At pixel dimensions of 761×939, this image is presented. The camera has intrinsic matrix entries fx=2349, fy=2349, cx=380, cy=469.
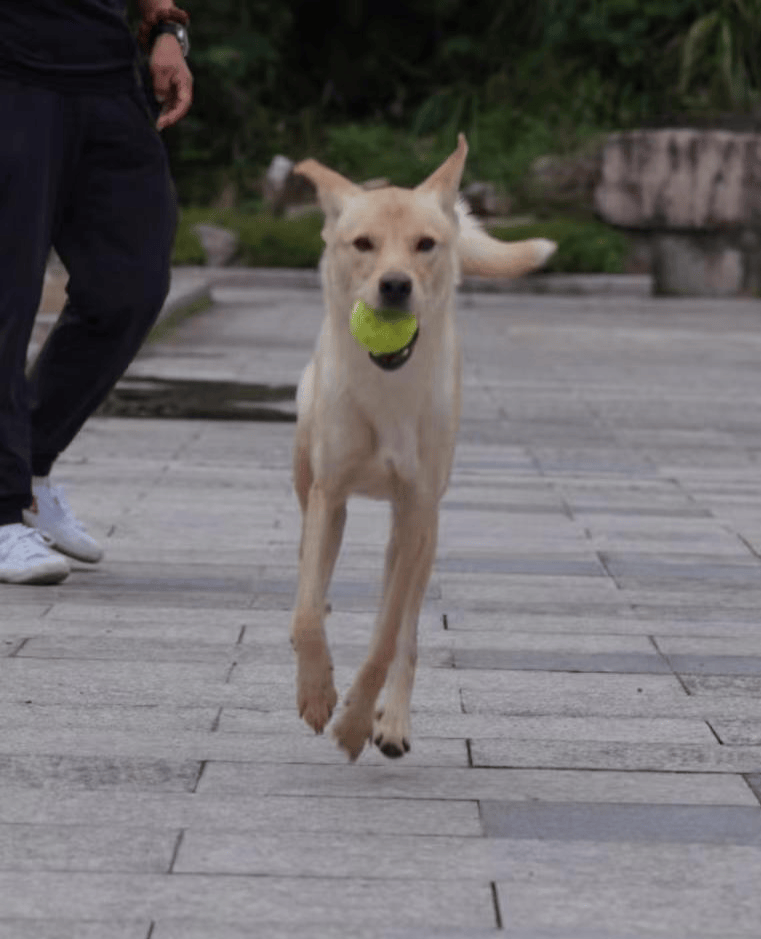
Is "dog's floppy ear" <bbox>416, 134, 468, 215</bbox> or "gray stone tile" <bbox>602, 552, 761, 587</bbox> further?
"gray stone tile" <bbox>602, 552, 761, 587</bbox>

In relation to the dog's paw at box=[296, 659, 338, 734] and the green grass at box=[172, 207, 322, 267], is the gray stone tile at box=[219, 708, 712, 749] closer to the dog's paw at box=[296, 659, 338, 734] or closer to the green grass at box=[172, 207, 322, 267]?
the dog's paw at box=[296, 659, 338, 734]

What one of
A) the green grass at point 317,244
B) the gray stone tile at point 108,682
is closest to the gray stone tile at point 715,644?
the gray stone tile at point 108,682

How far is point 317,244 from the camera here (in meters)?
24.0

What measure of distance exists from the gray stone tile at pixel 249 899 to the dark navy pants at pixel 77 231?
299 cm

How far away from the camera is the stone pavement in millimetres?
3439

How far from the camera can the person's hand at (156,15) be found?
654cm

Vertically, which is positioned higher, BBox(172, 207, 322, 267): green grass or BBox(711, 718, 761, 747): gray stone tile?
BBox(711, 718, 761, 747): gray stone tile

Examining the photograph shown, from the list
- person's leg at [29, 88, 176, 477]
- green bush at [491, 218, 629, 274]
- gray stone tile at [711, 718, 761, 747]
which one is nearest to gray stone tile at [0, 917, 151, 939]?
gray stone tile at [711, 718, 761, 747]

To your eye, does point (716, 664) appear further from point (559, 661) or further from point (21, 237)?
point (21, 237)

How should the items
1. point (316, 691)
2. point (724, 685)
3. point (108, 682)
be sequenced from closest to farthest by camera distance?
point (316, 691) < point (108, 682) < point (724, 685)

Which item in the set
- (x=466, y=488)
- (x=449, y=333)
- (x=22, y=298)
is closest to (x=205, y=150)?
(x=466, y=488)

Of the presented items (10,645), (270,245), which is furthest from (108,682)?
(270,245)

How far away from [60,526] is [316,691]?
8.07 ft

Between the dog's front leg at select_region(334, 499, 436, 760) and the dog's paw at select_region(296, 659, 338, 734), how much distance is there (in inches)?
1.4
